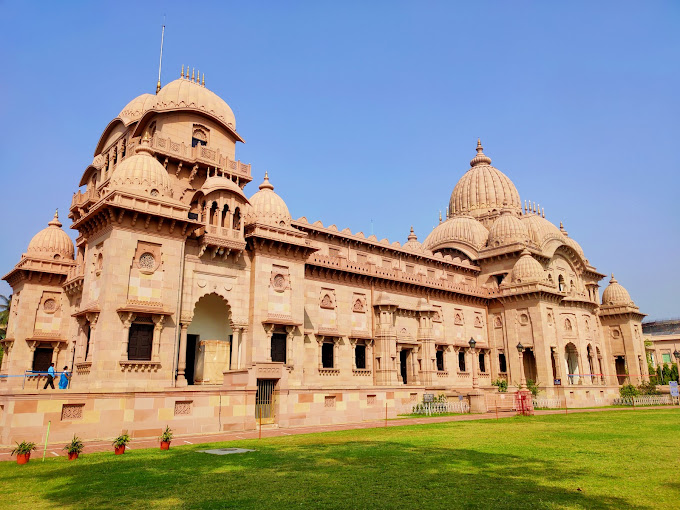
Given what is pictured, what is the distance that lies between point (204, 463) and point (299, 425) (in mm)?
10570

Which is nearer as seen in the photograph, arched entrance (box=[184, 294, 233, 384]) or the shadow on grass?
the shadow on grass

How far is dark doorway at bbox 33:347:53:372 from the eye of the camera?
28172 millimetres

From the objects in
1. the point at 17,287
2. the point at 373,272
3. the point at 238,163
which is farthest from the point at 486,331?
the point at 17,287

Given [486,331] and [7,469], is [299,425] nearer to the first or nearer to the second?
[7,469]

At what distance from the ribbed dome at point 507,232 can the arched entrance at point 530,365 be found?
984cm

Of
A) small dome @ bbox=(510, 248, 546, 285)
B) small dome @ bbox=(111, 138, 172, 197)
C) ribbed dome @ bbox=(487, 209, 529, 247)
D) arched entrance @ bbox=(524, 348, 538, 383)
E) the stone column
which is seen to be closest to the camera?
the stone column

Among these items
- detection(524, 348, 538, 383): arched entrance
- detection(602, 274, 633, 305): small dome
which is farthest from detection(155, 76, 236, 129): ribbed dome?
detection(602, 274, 633, 305): small dome

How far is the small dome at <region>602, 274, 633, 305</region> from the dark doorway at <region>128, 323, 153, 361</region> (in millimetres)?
48299

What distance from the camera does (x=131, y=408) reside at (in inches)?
688

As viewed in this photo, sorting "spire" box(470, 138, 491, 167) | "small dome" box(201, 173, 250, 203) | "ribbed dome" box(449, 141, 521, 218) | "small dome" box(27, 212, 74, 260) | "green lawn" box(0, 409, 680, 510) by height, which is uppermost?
"spire" box(470, 138, 491, 167)

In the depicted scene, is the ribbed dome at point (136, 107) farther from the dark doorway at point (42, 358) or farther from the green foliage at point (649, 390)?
the green foliage at point (649, 390)

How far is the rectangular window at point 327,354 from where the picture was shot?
30972 millimetres

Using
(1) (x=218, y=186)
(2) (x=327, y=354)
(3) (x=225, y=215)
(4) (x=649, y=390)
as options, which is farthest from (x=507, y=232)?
(1) (x=218, y=186)

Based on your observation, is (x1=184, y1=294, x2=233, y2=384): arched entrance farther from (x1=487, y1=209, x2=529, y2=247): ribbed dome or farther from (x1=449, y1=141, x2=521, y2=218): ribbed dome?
(x1=449, y1=141, x2=521, y2=218): ribbed dome
